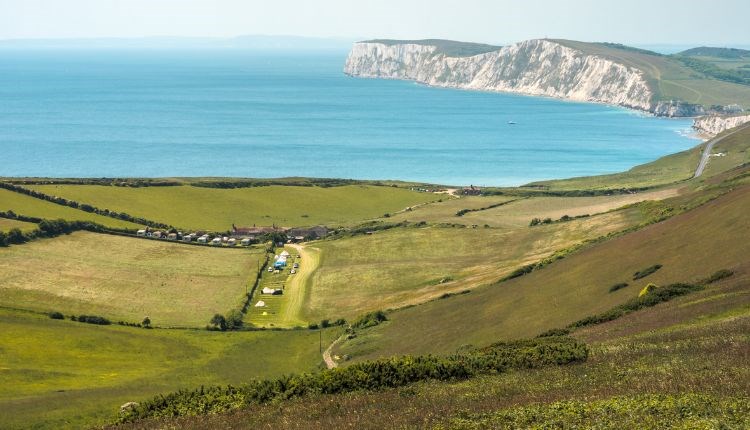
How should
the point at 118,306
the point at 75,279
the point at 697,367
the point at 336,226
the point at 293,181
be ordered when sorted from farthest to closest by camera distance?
the point at 293,181
the point at 336,226
the point at 75,279
the point at 118,306
the point at 697,367

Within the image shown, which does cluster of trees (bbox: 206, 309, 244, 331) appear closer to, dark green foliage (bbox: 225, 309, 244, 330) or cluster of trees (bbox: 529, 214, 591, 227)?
dark green foliage (bbox: 225, 309, 244, 330)

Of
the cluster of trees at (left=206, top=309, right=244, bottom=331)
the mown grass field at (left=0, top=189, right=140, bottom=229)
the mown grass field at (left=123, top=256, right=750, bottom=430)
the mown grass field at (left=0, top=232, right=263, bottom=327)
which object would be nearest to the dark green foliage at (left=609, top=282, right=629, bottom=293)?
the mown grass field at (left=123, top=256, right=750, bottom=430)

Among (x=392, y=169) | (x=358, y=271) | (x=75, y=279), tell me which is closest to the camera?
(x=75, y=279)

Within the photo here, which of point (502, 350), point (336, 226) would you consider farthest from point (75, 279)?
point (502, 350)

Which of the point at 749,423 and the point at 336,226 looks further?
the point at 336,226

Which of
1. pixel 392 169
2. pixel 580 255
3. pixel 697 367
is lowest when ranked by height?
pixel 392 169

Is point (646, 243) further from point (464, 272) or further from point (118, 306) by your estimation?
point (118, 306)
